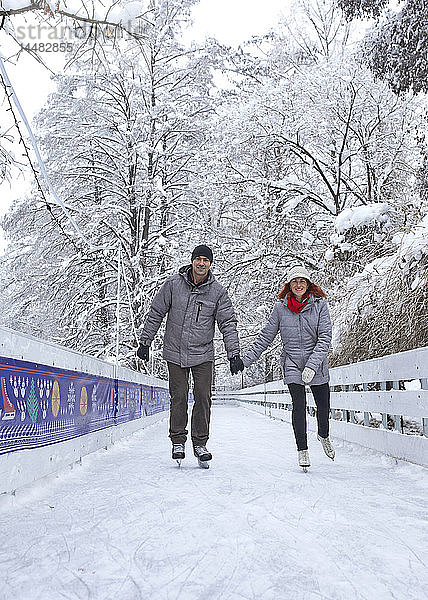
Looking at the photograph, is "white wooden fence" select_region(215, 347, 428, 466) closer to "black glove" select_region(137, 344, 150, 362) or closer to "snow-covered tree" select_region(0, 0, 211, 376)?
"black glove" select_region(137, 344, 150, 362)

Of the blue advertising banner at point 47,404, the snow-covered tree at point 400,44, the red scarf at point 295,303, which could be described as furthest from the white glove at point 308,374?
the snow-covered tree at point 400,44

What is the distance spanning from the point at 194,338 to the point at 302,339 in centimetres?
97

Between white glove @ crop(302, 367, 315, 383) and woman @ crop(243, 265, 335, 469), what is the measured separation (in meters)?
0.06

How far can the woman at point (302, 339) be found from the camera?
20.0ft

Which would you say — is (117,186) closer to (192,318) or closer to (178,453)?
(192,318)

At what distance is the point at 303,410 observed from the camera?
6.13 m

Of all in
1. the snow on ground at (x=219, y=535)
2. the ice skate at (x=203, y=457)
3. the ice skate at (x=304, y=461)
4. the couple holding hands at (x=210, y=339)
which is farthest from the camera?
the couple holding hands at (x=210, y=339)

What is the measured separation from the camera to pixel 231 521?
11.8ft

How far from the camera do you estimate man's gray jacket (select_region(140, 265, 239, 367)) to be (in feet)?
20.6

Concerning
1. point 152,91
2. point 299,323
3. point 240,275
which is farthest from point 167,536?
point 152,91

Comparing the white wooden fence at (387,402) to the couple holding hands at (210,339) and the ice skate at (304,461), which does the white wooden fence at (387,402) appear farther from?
the ice skate at (304,461)

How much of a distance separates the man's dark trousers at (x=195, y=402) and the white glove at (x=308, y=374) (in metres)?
0.88

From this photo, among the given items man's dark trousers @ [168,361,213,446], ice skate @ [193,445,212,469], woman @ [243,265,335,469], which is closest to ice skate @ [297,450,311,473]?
woman @ [243,265,335,469]

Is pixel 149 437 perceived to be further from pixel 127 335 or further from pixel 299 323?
pixel 127 335
